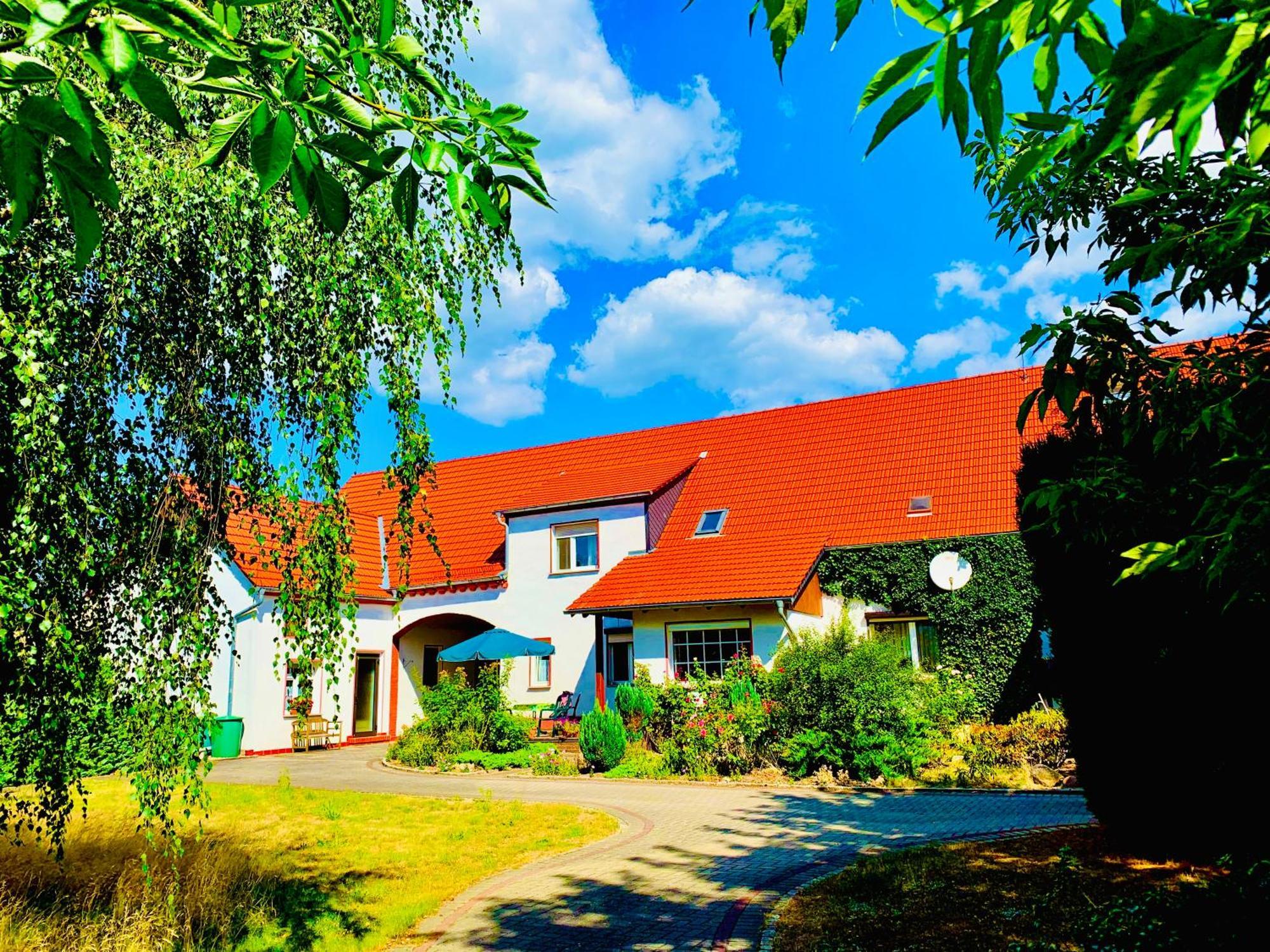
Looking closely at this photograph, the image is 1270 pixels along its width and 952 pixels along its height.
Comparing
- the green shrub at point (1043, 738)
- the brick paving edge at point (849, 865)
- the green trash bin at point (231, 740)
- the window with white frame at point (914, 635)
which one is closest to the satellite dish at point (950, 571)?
the window with white frame at point (914, 635)

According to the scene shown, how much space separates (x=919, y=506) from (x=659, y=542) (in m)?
6.66

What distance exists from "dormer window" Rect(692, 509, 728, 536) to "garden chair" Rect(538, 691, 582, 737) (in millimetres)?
5251

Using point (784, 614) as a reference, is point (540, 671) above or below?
below

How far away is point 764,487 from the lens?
23.1m

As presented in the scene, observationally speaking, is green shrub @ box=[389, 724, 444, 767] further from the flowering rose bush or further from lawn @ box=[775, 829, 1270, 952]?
lawn @ box=[775, 829, 1270, 952]

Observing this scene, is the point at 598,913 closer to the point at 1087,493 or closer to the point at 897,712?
the point at 1087,493

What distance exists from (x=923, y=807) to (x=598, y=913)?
248 inches

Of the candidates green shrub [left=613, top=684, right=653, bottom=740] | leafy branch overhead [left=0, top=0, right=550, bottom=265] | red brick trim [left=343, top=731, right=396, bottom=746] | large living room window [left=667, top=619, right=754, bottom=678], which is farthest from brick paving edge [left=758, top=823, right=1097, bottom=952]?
red brick trim [left=343, top=731, right=396, bottom=746]

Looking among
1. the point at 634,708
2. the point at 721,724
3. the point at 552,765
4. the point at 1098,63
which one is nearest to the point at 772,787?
the point at 721,724

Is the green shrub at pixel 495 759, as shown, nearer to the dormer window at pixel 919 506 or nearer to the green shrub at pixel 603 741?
the green shrub at pixel 603 741

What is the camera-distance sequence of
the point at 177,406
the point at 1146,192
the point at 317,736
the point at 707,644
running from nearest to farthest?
the point at 1146,192, the point at 177,406, the point at 707,644, the point at 317,736

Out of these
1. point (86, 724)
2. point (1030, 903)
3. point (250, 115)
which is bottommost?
point (1030, 903)

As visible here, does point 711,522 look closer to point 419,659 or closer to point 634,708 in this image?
point 634,708

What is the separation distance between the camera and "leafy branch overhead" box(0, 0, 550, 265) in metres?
1.65
